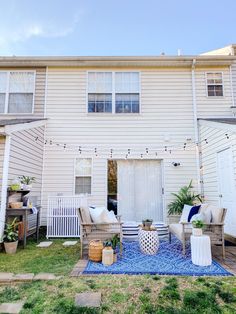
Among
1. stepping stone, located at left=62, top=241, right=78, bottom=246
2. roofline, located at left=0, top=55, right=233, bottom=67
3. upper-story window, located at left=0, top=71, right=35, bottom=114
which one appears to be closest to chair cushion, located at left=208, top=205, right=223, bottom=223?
stepping stone, located at left=62, top=241, right=78, bottom=246

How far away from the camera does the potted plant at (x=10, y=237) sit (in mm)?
4777

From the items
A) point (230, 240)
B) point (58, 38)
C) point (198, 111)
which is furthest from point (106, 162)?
point (58, 38)

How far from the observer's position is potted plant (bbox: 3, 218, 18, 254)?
4.78 meters

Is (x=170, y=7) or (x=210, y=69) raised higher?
(x=170, y=7)

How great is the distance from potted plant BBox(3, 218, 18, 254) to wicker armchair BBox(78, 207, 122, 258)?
155 centimetres

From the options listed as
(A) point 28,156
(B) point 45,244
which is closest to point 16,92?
(A) point 28,156

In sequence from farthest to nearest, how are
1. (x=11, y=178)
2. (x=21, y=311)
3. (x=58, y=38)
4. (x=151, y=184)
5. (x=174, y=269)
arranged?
(x=58, y=38)
(x=151, y=184)
(x=11, y=178)
(x=174, y=269)
(x=21, y=311)

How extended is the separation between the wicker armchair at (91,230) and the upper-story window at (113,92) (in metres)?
4.23

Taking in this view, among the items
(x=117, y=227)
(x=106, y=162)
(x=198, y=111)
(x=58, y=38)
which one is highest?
(x=58, y=38)

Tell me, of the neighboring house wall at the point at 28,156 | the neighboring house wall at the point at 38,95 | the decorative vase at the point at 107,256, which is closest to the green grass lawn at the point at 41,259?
the decorative vase at the point at 107,256

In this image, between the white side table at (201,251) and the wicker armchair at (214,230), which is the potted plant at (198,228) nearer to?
the white side table at (201,251)

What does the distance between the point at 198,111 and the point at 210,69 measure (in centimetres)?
161

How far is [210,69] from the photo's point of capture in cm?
784

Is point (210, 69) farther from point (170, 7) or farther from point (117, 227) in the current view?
point (117, 227)
